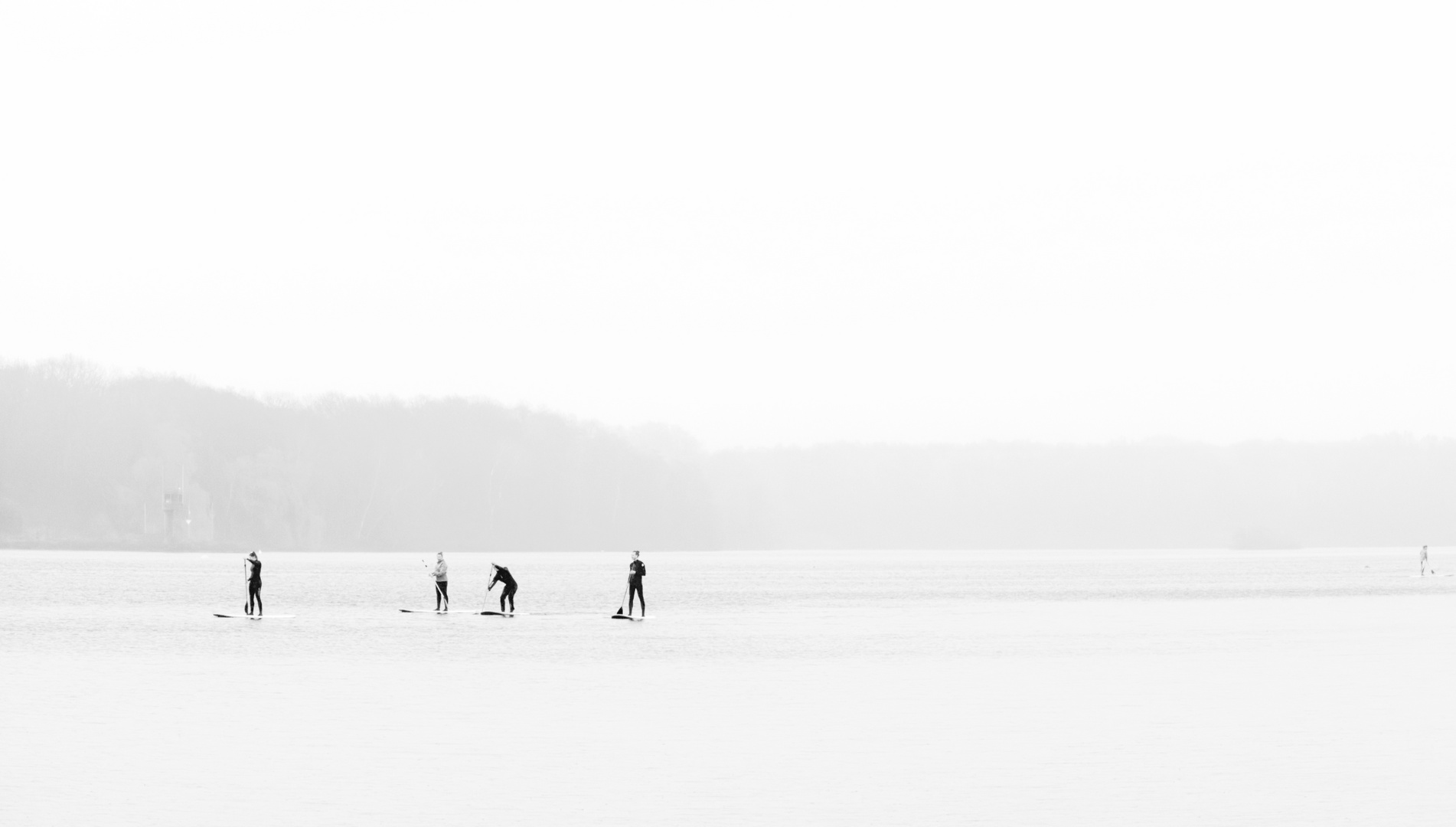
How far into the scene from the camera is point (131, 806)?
13656mm

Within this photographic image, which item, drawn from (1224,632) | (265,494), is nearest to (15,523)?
(265,494)

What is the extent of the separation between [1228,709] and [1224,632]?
63.8ft

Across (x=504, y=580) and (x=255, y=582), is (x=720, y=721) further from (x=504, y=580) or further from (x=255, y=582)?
(x=255, y=582)

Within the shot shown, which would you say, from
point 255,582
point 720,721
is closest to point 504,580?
point 255,582

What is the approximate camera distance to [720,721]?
20156 mm

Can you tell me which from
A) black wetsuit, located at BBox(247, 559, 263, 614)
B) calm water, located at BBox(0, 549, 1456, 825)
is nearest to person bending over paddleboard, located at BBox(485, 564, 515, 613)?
calm water, located at BBox(0, 549, 1456, 825)

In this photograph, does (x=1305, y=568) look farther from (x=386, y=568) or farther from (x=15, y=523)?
(x=15, y=523)

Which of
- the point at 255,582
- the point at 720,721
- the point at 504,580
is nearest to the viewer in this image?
the point at 720,721

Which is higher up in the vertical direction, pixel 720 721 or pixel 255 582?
pixel 255 582

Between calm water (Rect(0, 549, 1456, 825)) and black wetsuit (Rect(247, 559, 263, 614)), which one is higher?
black wetsuit (Rect(247, 559, 263, 614))

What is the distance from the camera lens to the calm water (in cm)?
1400

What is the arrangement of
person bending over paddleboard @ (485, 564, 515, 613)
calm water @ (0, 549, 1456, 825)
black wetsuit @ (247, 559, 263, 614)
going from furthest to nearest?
1. person bending over paddleboard @ (485, 564, 515, 613)
2. black wetsuit @ (247, 559, 263, 614)
3. calm water @ (0, 549, 1456, 825)

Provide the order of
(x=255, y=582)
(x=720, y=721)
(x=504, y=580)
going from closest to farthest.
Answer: (x=720, y=721) < (x=255, y=582) < (x=504, y=580)

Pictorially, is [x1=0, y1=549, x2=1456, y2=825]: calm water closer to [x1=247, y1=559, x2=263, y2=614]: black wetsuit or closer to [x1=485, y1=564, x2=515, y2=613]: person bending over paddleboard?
[x1=485, y1=564, x2=515, y2=613]: person bending over paddleboard
